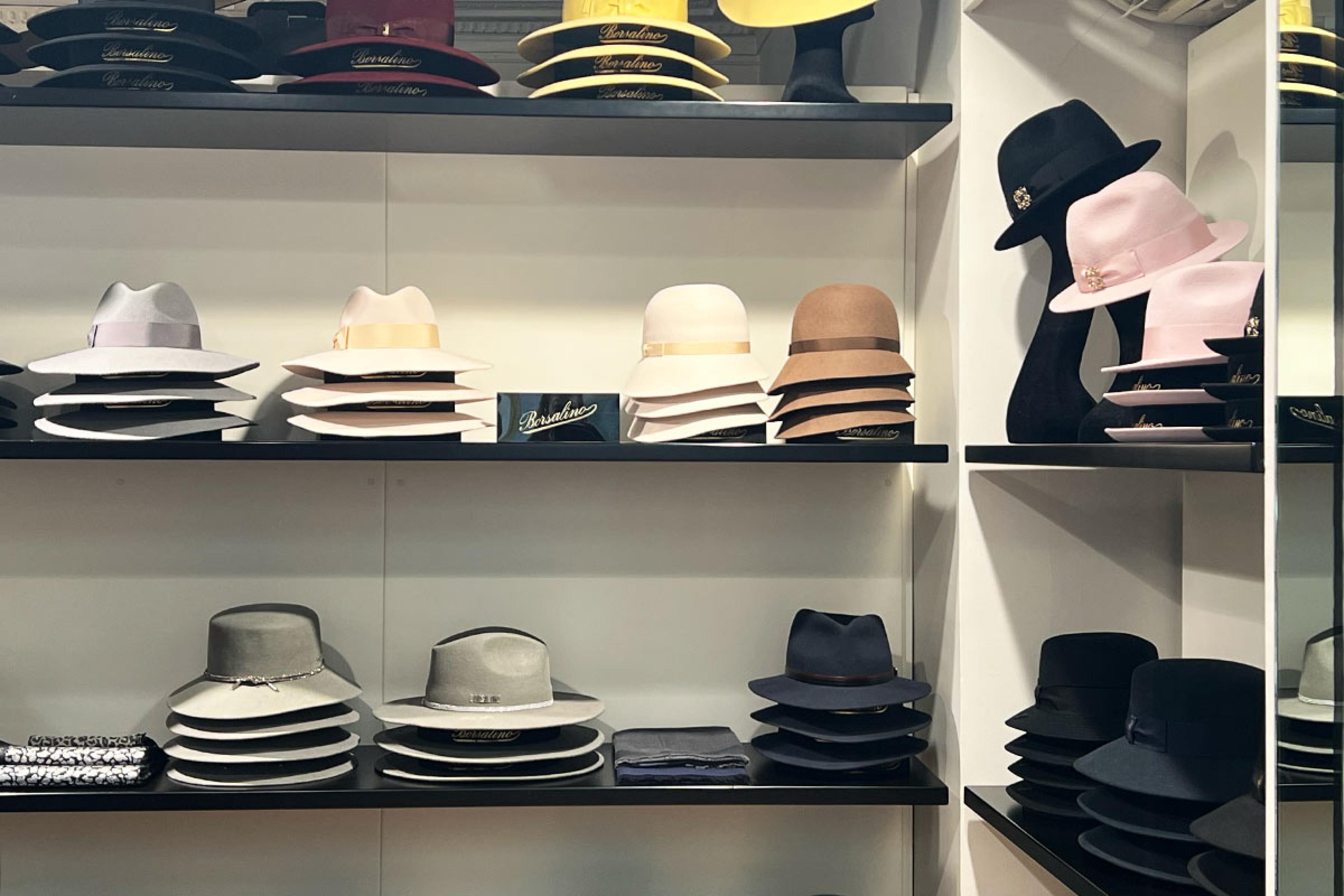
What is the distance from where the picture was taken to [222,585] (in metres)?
2.03

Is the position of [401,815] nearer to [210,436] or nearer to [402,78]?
[210,436]

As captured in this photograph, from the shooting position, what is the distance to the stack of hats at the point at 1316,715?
0.88 metres

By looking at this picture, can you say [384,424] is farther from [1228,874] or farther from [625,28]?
[1228,874]

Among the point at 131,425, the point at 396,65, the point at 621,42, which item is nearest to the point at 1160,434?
the point at 621,42

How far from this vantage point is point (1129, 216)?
57.7 inches

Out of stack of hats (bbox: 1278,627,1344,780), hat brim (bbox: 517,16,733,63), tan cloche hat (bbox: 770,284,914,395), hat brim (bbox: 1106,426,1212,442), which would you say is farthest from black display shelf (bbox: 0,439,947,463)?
stack of hats (bbox: 1278,627,1344,780)

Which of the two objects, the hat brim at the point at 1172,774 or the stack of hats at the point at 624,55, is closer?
the hat brim at the point at 1172,774

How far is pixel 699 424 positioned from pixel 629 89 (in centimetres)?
54

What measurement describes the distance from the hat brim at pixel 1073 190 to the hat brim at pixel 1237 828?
815mm

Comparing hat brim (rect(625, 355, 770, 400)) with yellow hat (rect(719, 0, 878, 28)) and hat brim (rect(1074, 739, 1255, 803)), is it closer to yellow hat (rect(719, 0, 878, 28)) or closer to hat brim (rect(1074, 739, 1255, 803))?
yellow hat (rect(719, 0, 878, 28))

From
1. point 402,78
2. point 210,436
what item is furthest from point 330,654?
point 402,78

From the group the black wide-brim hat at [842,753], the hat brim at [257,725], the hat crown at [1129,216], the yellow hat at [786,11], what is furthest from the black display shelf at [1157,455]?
the hat brim at [257,725]

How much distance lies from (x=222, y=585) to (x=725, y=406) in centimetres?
96

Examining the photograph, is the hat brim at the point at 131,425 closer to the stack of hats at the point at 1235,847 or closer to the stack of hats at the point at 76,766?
the stack of hats at the point at 76,766
